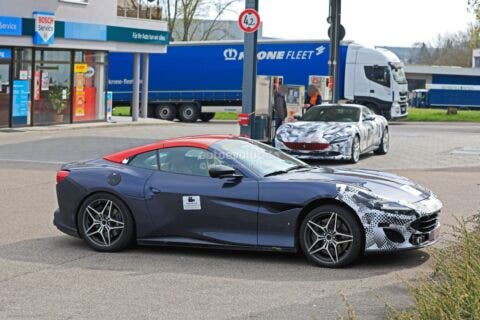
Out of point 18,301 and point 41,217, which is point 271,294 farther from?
point 41,217

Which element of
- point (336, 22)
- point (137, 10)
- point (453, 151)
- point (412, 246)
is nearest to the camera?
point (412, 246)

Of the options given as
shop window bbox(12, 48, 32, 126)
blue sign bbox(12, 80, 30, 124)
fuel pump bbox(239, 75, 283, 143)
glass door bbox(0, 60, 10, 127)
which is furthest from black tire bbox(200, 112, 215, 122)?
fuel pump bbox(239, 75, 283, 143)

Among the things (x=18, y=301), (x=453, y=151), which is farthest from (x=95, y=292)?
(x=453, y=151)

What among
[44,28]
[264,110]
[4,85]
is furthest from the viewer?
[44,28]

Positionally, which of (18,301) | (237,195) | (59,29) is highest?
(59,29)

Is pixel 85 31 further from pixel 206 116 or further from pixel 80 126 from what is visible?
pixel 206 116

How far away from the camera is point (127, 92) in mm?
43500

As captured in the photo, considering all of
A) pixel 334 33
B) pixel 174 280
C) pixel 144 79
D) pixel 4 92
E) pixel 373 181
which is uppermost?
pixel 334 33

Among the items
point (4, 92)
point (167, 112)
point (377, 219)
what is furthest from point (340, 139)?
point (167, 112)

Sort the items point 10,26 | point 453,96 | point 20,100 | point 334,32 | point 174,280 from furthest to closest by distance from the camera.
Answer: point 453,96 → point 20,100 → point 10,26 → point 334,32 → point 174,280

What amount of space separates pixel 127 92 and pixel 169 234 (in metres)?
35.0

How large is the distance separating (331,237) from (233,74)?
114ft

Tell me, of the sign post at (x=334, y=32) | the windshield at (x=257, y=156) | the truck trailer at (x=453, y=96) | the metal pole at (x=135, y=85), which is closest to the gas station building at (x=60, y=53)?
the metal pole at (x=135, y=85)

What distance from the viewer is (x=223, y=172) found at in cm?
879
